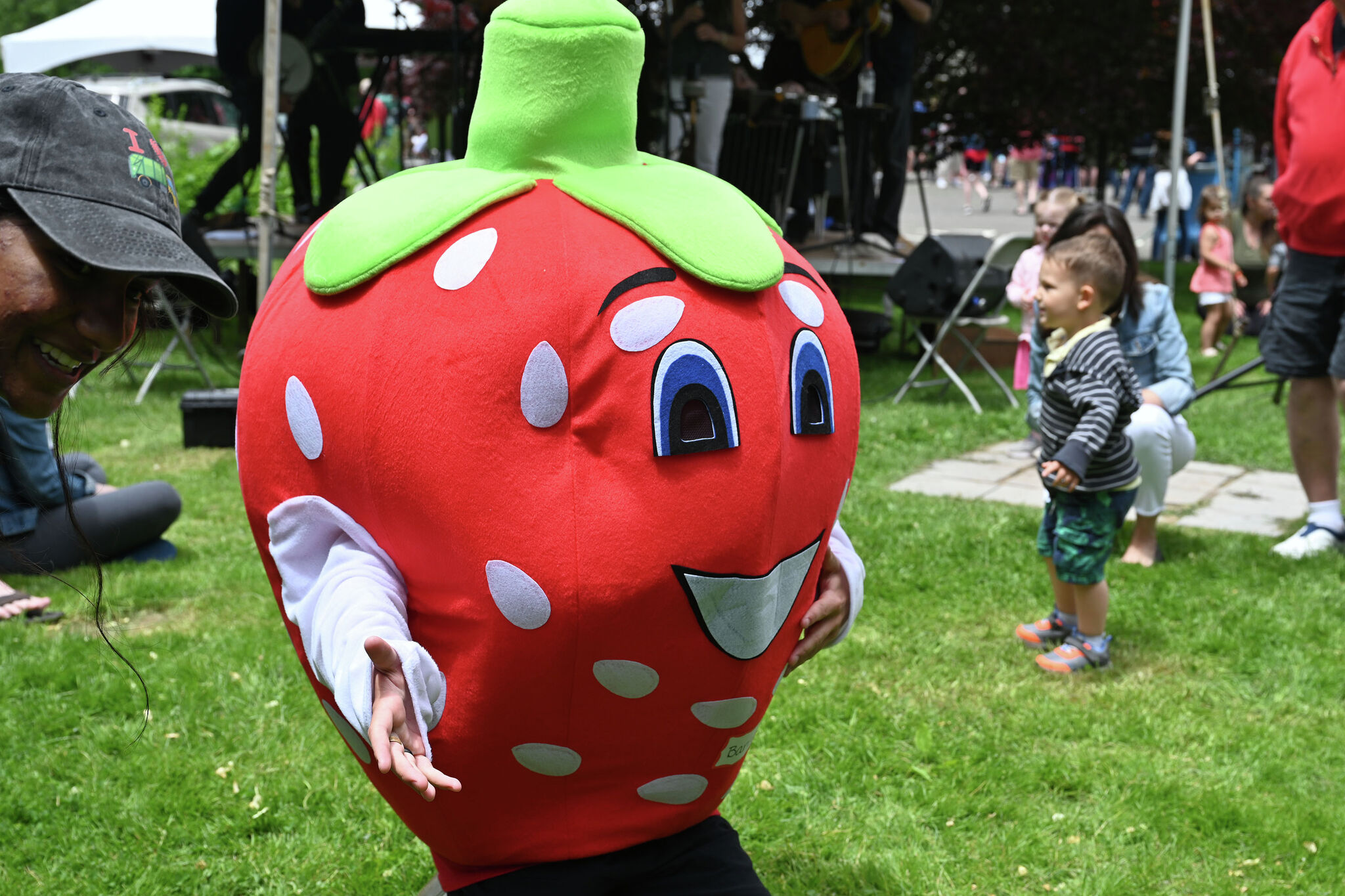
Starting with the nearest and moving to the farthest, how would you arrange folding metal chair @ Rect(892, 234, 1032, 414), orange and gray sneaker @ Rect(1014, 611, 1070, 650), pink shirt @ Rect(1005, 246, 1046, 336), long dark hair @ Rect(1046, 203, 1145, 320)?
orange and gray sneaker @ Rect(1014, 611, 1070, 650) → long dark hair @ Rect(1046, 203, 1145, 320) → pink shirt @ Rect(1005, 246, 1046, 336) → folding metal chair @ Rect(892, 234, 1032, 414)

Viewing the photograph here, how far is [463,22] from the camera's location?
50.8 feet

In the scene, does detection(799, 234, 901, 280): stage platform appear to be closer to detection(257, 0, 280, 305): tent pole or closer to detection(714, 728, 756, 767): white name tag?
detection(257, 0, 280, 305): tent pole

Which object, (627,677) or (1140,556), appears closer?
(627,677)

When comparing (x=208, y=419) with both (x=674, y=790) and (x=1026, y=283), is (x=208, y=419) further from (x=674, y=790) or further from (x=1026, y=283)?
(x=674, y=790)

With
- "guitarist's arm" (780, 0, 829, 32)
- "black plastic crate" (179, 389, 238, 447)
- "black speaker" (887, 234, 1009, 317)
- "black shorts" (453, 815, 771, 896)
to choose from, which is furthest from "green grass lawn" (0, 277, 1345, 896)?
"guitarist's arm" (780, 0, 829, 32)

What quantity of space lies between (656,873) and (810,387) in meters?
0.90

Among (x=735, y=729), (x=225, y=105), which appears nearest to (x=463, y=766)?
(x=735, y=729)

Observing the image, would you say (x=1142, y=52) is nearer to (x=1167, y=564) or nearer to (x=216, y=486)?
(x=1167, y=564)

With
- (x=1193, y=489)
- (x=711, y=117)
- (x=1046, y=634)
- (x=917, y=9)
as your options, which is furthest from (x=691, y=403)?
(x=917, y=9)

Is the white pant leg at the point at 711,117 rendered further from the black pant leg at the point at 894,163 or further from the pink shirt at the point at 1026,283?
the pink shirt at the point at 1026,283

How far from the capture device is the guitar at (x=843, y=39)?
35.2ft

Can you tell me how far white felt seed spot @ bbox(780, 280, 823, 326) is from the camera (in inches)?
80.1

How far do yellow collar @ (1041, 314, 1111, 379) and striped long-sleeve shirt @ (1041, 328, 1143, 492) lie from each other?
10mm

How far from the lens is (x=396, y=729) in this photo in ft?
5.67
